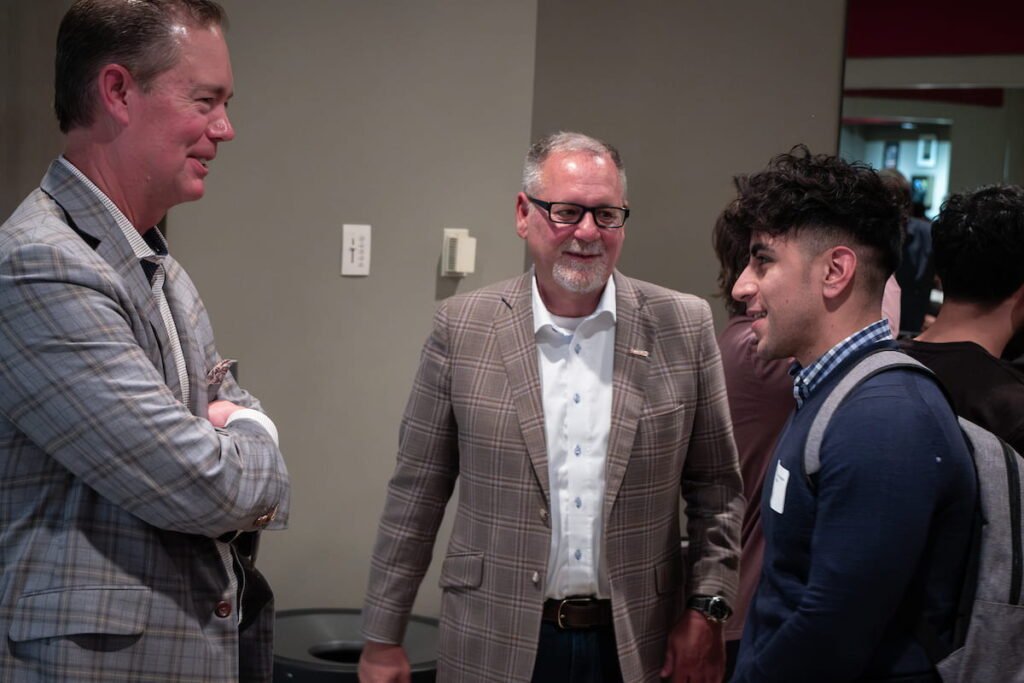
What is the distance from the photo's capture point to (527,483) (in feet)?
7.08

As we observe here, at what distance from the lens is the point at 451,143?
145 inches

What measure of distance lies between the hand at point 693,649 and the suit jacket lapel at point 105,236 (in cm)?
122

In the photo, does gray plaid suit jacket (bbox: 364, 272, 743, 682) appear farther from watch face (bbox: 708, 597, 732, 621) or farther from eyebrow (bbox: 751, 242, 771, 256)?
eyebrow (bbox: 751, 242, 771, 256)

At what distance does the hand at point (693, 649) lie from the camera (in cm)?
220

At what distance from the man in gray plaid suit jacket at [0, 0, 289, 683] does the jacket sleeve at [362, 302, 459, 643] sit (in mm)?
625

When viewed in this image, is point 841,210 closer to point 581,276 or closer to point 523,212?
point 581,276

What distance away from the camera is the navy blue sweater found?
1593mm

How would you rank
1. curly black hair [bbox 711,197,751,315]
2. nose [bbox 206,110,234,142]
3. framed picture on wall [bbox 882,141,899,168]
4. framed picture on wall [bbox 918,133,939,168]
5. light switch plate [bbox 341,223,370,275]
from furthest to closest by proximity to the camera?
framed picture on wall [bbox 918,133,939,168] < framed picture on wall [bbox 882,141,899,168] < light switch plate [bbox 341,223,370,275] < curly black hair [bbox 711,197,751,315] < nose [bbox 206,110,234,142]

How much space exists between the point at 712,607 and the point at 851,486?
0.69 metres

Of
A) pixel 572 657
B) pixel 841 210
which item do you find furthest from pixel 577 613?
pixel 841 210

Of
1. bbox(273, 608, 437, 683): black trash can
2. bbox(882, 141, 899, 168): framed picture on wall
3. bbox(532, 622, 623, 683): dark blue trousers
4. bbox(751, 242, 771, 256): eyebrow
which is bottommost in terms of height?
bbox(273, 608, 437, 683): black trash can

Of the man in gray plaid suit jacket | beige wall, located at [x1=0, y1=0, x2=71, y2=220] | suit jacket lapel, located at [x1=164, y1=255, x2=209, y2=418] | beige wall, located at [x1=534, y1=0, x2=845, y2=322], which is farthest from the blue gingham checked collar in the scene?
beige wall, located at [x1=0, y1=0, x2=71, y2=220]

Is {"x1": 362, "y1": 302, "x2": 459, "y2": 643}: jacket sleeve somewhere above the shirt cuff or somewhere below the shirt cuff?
below

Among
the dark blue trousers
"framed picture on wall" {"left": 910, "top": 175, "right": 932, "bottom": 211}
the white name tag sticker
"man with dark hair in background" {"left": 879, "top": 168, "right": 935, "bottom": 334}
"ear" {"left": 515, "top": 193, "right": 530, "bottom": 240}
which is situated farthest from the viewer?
"framed picture on wall" {"left": 910, "top": 175, "right": 932, "bottom": 211}
